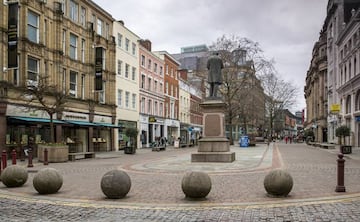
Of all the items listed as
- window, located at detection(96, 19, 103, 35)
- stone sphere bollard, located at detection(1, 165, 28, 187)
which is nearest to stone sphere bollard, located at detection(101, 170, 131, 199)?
stone sphere bollard, located at detection(1, 165, 28, 187)

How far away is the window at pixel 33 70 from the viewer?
2838 cm

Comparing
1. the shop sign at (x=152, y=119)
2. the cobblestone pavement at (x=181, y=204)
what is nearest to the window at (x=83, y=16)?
the shop sign at (x=152, y=119)

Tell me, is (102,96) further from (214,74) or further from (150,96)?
(214,74)

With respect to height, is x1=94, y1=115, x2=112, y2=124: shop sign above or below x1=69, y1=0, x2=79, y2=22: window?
below

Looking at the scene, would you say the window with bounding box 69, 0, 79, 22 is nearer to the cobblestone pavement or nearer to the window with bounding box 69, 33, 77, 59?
the window with bounding box 69, 33, 77, 59

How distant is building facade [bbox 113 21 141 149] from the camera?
4362 centimetres

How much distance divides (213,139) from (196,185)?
11.3 metres

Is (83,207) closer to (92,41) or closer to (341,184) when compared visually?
(341,184)

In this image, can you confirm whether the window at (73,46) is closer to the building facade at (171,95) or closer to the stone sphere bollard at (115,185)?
the building facade at (171,95)

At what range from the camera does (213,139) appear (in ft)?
68.1

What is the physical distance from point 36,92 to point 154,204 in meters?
17.0

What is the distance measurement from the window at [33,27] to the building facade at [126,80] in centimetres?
1396

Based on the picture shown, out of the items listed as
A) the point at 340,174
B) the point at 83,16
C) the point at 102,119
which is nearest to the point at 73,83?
the point at 102,119

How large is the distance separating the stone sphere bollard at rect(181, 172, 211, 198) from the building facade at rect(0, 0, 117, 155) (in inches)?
748
